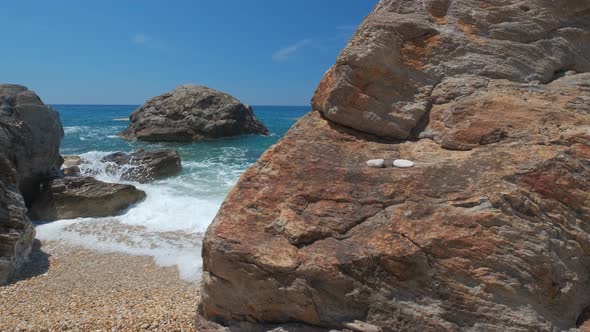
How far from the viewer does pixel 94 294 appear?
5859 mm

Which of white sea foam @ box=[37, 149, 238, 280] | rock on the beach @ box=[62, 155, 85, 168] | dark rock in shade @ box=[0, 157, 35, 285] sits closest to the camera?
dark rock in shade @ box=[0, 157, 35, 285]

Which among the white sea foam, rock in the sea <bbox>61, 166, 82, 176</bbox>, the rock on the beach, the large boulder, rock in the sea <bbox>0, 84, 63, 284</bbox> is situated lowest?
the white sea foam

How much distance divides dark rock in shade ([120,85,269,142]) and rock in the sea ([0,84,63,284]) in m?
16.6

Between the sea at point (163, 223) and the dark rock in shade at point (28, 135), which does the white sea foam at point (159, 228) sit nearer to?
the sea at point (163, 223)

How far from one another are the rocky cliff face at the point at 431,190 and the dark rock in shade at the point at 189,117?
24.6 metres

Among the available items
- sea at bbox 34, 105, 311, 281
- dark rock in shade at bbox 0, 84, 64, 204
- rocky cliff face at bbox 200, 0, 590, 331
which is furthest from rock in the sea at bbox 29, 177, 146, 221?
rocky cliff face at bbox 200, 0, 590, 331

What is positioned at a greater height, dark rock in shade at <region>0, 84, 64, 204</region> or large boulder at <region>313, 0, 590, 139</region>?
large boulder at <region>313, 0, 590, 139</region>

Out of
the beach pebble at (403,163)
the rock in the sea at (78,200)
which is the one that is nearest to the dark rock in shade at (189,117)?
the rock in the sea at (78,200)

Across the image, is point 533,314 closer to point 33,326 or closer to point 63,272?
point 33,326

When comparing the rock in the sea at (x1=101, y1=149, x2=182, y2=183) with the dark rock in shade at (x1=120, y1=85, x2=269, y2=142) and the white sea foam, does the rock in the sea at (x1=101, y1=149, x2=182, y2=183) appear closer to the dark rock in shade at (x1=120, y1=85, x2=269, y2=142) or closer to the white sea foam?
the white sea foam

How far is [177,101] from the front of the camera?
29.3m

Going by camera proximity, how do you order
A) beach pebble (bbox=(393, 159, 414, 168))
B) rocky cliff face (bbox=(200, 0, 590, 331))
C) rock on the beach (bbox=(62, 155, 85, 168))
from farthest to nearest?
rock on the beach (bbox=(62, 155, 85, 168)) → beach pebble (bbox=(393, 159, 414, 168)) → rocky cliff face (bbox=(200, 0, 590, 331))

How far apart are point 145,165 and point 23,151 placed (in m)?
5.39

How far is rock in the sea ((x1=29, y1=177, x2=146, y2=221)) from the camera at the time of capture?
32.0 ft
